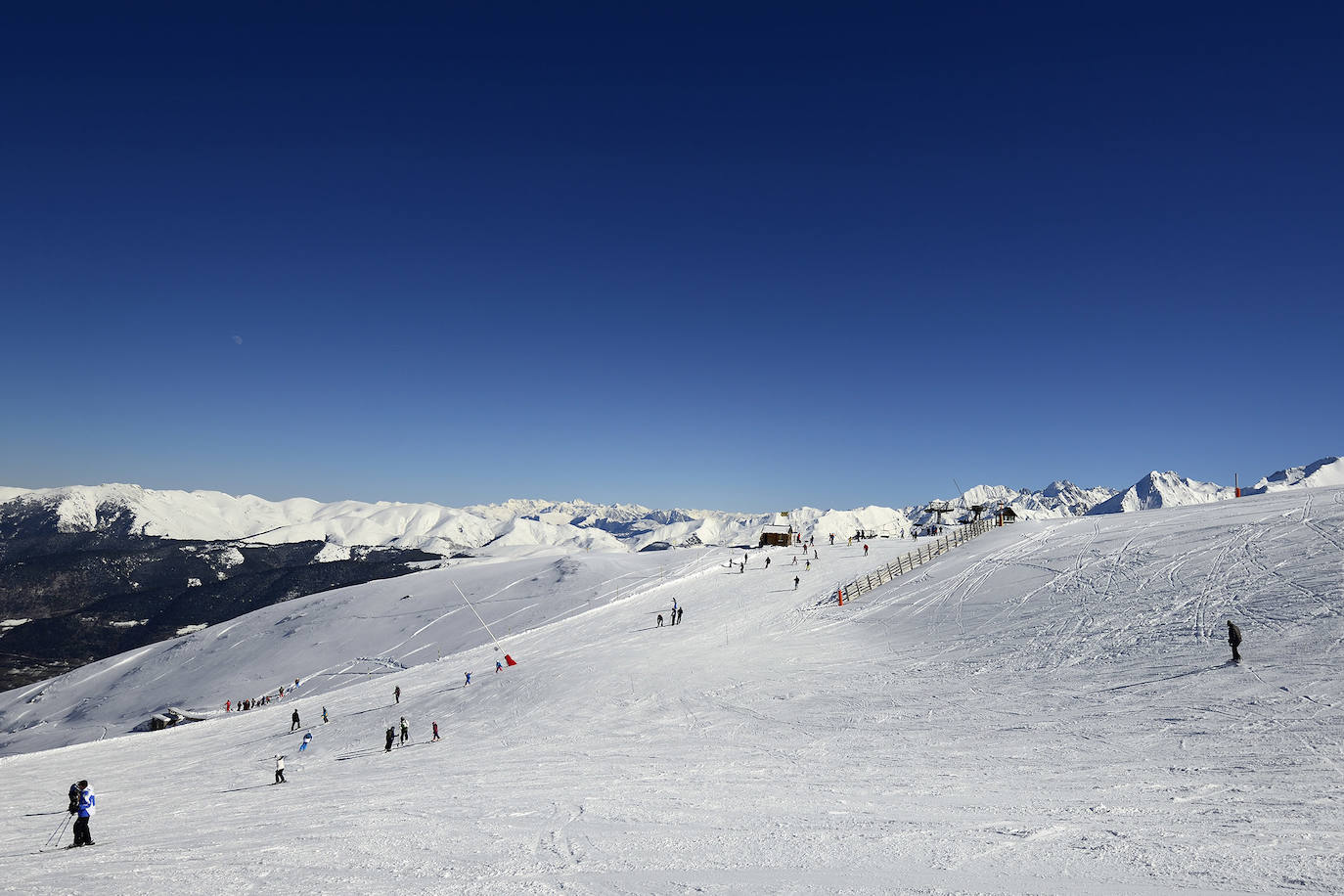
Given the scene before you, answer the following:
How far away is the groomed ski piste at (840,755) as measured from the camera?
9883mm

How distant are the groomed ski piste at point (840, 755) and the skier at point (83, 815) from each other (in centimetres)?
51

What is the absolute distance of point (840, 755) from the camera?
53.4 ft

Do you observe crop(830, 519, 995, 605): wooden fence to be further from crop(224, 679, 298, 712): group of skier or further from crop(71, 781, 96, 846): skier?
crop(224, 679, 298, 712): group of skier

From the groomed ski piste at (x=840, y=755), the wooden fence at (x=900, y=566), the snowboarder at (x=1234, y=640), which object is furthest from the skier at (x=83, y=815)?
the wooden fence at (x=900, y=566)

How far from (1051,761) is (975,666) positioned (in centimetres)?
964

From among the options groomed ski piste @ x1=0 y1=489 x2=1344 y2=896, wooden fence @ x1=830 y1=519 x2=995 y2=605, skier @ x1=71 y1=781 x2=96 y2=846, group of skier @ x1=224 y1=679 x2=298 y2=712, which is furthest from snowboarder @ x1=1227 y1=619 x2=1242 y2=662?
group of skier @ x1=224 y1=679 x2=298 y2=712

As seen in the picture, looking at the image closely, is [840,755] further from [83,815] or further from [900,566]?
[900,566]

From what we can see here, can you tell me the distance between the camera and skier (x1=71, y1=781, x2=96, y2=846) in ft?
47.2

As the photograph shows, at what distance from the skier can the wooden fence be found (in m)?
33.1

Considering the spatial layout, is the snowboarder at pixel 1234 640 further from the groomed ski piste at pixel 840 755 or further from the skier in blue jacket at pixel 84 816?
the skier in blue jacket at pixel 84 816

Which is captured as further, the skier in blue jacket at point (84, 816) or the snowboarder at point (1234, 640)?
the snowboarder at point (1234, 640)

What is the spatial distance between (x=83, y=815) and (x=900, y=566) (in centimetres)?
4098

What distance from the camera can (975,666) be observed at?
76.4 ft

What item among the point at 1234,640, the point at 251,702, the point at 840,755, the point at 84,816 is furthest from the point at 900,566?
the point at 251,702
